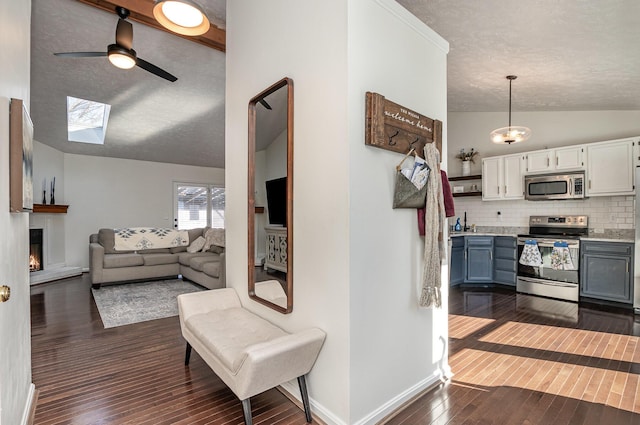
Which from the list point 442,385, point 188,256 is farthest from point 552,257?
point 188,256

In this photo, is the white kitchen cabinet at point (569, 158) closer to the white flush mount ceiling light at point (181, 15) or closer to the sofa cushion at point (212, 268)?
the white flush mount ceiling light at point (181, 15)

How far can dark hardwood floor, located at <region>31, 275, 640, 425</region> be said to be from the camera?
6.15ft

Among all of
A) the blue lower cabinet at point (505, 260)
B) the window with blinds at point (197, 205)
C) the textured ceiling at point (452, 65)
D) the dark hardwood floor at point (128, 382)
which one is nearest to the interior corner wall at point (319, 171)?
the dark hardwood floor at point (128, 382)

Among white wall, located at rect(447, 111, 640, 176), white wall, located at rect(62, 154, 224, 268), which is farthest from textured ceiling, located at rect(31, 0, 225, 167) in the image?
white wall, located at rect(447, 111, 640, 176)

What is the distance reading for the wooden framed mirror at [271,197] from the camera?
6.79 feet

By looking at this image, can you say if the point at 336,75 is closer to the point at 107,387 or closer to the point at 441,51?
the point at 441,51

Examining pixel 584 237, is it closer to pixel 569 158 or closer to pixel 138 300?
pixel 569 158

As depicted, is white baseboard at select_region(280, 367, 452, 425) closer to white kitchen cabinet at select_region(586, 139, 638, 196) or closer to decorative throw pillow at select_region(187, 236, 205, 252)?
white kitchen cabinet at select_region(586, 139, 638, 196)

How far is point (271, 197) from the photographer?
7.73ft

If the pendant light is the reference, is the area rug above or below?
below

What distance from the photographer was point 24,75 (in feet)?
5.81

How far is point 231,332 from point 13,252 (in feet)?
3.95

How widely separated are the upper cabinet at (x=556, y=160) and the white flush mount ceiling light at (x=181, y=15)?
488cm

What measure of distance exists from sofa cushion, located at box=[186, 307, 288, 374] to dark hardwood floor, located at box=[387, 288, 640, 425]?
37.1 inches
